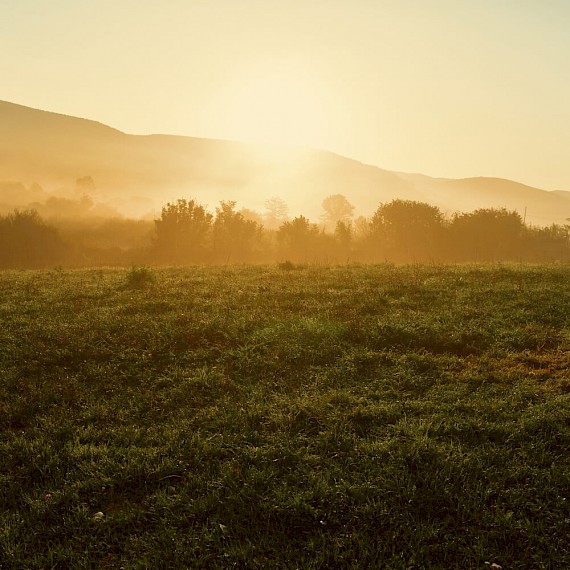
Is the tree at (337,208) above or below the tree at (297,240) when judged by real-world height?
above

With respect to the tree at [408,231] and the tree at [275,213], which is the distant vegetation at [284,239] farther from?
the tree at [275,213]

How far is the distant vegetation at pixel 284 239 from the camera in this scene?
77875 millimetres

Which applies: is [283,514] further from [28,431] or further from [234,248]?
[234,248]

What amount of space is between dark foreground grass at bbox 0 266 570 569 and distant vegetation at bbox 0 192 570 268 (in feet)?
210

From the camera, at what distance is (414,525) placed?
664 centimetres

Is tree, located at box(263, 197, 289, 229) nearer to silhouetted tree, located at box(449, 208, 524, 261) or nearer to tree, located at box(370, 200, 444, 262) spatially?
tree, located at box(370, 200, 444, 262)

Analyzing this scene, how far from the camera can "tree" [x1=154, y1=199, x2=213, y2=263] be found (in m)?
78.0

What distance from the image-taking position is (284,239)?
3501 inches

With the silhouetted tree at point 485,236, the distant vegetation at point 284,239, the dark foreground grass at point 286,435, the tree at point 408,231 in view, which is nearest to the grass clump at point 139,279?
the dark foreground grass at point 286,435

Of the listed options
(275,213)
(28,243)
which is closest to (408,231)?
(28,243)

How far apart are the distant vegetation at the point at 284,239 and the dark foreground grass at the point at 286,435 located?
2520 inches

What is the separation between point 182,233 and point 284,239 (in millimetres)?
19226

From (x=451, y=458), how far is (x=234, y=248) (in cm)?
7753

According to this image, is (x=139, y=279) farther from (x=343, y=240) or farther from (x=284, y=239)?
(x=343, y=240)
